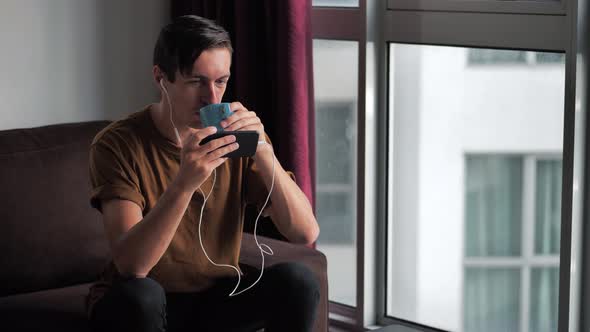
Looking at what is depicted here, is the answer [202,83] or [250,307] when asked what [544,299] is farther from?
[202,83]

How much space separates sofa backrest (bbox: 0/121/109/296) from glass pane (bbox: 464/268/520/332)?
115cm

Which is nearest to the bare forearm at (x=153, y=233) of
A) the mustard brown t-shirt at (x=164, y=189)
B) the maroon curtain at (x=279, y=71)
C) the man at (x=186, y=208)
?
the man at (x=186, y=208)

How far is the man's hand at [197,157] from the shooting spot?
1869mm

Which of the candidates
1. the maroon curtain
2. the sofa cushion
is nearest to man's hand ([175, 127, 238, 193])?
the sofa cushion

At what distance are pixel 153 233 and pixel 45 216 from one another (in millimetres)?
614

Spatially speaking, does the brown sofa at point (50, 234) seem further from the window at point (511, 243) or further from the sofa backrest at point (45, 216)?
the window at point (511, 243)

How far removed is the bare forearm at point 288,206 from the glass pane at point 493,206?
2.60 ft

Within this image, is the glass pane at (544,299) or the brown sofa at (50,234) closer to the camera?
the brown sofa at (50,234)

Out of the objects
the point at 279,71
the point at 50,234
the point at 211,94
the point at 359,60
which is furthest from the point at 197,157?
the point at 359,60

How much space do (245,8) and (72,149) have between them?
2.34 feet

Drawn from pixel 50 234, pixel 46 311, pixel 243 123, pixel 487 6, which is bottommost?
pixel 46 311

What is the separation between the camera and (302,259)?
2316mm

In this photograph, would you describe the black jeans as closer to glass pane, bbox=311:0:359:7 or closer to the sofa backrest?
the sofa backrest

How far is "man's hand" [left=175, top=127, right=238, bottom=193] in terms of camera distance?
1869 millimetres
